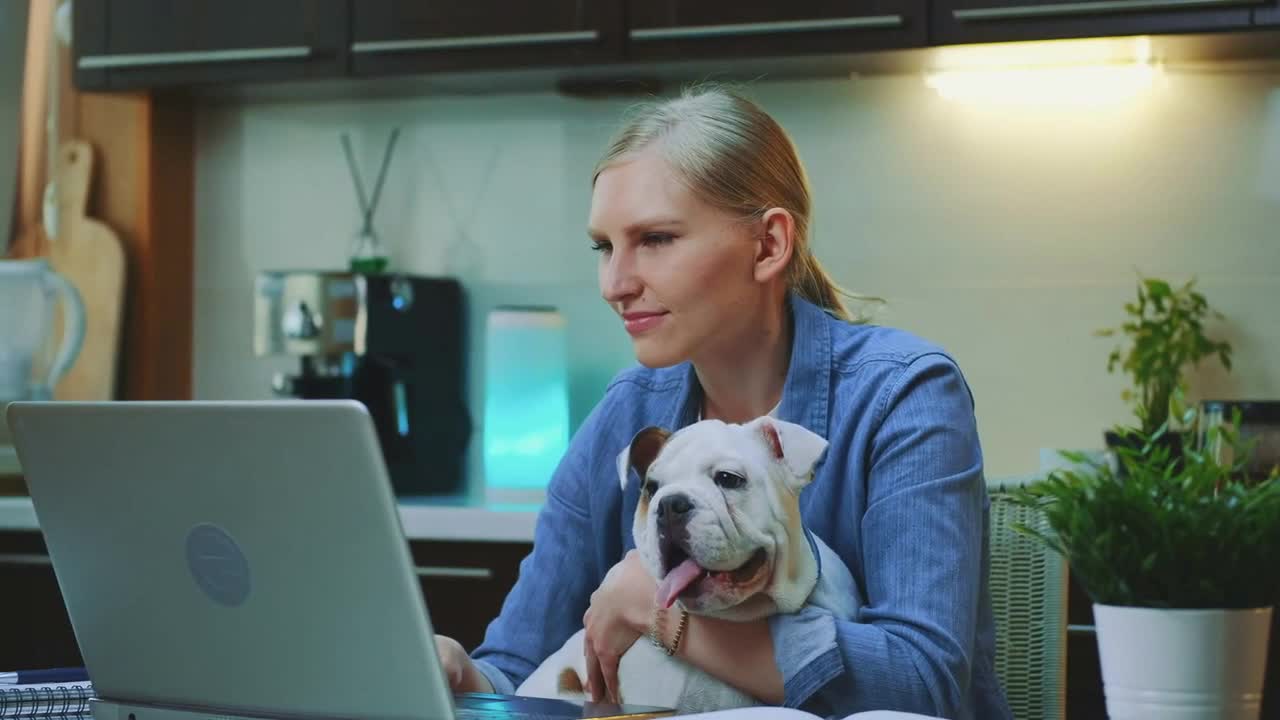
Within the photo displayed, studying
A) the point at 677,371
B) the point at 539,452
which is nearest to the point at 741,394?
the point at 677,371

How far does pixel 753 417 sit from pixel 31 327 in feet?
6.91

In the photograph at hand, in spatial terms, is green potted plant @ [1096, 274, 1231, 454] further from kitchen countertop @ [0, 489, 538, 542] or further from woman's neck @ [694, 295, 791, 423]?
woman's neck @ [694, 295, 791, 423]

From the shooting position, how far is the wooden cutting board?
312 cm

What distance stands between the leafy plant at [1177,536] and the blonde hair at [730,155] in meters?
0.50

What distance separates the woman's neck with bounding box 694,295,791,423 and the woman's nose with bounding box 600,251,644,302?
10cm

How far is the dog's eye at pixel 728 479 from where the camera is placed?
3.51 ft

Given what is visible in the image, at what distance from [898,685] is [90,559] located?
0.56 m

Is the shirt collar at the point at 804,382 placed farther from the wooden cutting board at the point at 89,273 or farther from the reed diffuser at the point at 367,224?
the wooden cutting board at the point at 89,273

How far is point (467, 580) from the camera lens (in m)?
2.60

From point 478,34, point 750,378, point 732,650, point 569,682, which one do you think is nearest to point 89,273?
point 478,34

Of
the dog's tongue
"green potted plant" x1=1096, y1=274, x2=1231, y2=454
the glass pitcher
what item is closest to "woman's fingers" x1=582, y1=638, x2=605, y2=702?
the dog's tongue

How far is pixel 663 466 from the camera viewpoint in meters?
1.09

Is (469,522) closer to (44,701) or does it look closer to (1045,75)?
(1045,75)

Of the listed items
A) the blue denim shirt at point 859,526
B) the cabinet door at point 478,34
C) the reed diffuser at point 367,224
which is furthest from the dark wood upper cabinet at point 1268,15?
the reed diffuser at point 367,224
